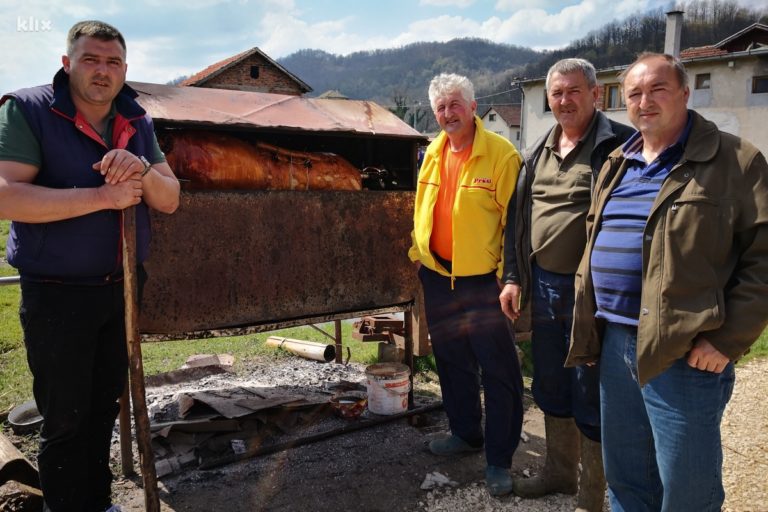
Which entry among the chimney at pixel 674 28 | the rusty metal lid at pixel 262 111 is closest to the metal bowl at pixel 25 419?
the rusty metal lid at pixel 262 111

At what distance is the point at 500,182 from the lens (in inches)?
129

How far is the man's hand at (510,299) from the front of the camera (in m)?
3.20

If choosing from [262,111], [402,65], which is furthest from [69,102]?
[402,65]

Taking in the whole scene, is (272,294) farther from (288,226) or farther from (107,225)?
(107,225)

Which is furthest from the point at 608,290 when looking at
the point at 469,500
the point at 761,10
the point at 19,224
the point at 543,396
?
the point at 761,10

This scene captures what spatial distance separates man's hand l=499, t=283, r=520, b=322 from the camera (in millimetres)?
3195

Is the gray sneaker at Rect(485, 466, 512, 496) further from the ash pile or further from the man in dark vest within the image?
the man in dark vest

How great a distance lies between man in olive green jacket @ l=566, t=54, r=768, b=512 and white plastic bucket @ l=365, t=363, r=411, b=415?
7.29 ft

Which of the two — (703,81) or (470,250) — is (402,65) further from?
(470,250)

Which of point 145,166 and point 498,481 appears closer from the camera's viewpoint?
point 145,166

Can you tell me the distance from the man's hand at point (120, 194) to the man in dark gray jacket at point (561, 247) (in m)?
1.99

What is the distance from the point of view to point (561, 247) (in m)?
2.88

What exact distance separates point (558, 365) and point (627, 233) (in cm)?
108

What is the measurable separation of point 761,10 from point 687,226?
6843 centimetres
